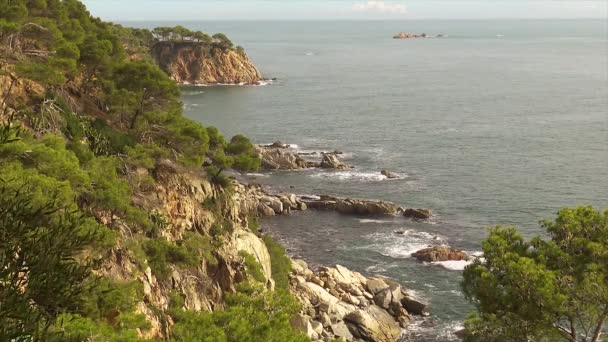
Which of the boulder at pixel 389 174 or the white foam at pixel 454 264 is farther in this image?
the boulder at pixel 389 174

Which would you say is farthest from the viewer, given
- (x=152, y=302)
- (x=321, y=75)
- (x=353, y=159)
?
(x=321, y=75)

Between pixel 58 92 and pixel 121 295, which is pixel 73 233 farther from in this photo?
pixel 58 92

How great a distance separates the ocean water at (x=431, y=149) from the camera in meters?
50.8

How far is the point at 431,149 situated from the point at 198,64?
79.8 meters

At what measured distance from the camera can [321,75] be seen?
152875mm

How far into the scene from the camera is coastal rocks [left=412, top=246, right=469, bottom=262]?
47.4 meters

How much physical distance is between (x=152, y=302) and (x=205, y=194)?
1194cm

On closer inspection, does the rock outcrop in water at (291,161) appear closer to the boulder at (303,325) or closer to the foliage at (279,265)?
the foliage at (279,265)

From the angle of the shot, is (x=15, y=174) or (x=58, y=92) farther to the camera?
(x=58, y=92)

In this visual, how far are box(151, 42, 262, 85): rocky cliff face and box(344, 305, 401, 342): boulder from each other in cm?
10889

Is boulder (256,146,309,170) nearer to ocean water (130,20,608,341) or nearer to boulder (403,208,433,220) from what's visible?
ocean water (130,20,608,341)

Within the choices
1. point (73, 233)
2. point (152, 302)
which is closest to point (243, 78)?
point (152, 302)

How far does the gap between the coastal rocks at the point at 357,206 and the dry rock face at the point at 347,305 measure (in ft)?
50.1

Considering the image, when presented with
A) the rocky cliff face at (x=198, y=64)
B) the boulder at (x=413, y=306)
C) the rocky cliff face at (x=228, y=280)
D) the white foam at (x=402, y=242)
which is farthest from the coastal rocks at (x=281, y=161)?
the rocky cliff face at (x=198, y=64)
